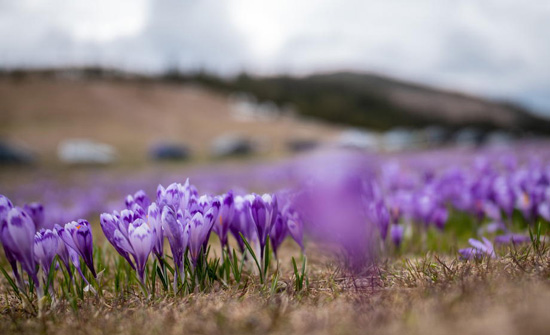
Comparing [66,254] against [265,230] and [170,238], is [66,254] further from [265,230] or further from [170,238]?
[265,230]

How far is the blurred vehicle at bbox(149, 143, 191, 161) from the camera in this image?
23.7 meters

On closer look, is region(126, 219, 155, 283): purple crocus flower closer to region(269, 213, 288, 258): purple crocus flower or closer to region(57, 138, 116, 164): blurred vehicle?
region(269, 213, 288, 258): purple crocus flower

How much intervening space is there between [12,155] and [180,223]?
2222 centimetres

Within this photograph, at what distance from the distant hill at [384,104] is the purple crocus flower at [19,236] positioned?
2457 inches

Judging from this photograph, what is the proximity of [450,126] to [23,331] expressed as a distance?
2873 inches

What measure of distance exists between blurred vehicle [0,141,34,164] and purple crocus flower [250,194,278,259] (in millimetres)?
21795

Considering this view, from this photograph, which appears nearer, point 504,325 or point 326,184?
point 504,325

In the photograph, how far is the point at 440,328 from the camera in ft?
3.23

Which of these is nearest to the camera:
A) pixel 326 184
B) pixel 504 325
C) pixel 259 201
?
pixel 504 325

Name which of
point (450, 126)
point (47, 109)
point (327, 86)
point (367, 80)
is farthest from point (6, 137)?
point (367, 80)

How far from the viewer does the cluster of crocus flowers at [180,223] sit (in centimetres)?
162

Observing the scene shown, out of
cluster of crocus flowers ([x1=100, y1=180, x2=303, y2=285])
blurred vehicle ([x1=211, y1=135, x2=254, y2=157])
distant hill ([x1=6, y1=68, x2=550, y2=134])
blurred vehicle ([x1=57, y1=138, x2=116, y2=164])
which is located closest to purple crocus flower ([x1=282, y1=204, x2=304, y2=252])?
cluster of crocus flowers ([x1=100, y1=180, x2=303, y2=285])

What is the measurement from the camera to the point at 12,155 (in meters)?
20.1

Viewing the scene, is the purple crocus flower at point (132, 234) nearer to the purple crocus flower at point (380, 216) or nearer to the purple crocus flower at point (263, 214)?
the purple crocus flower at point (263, 214)
